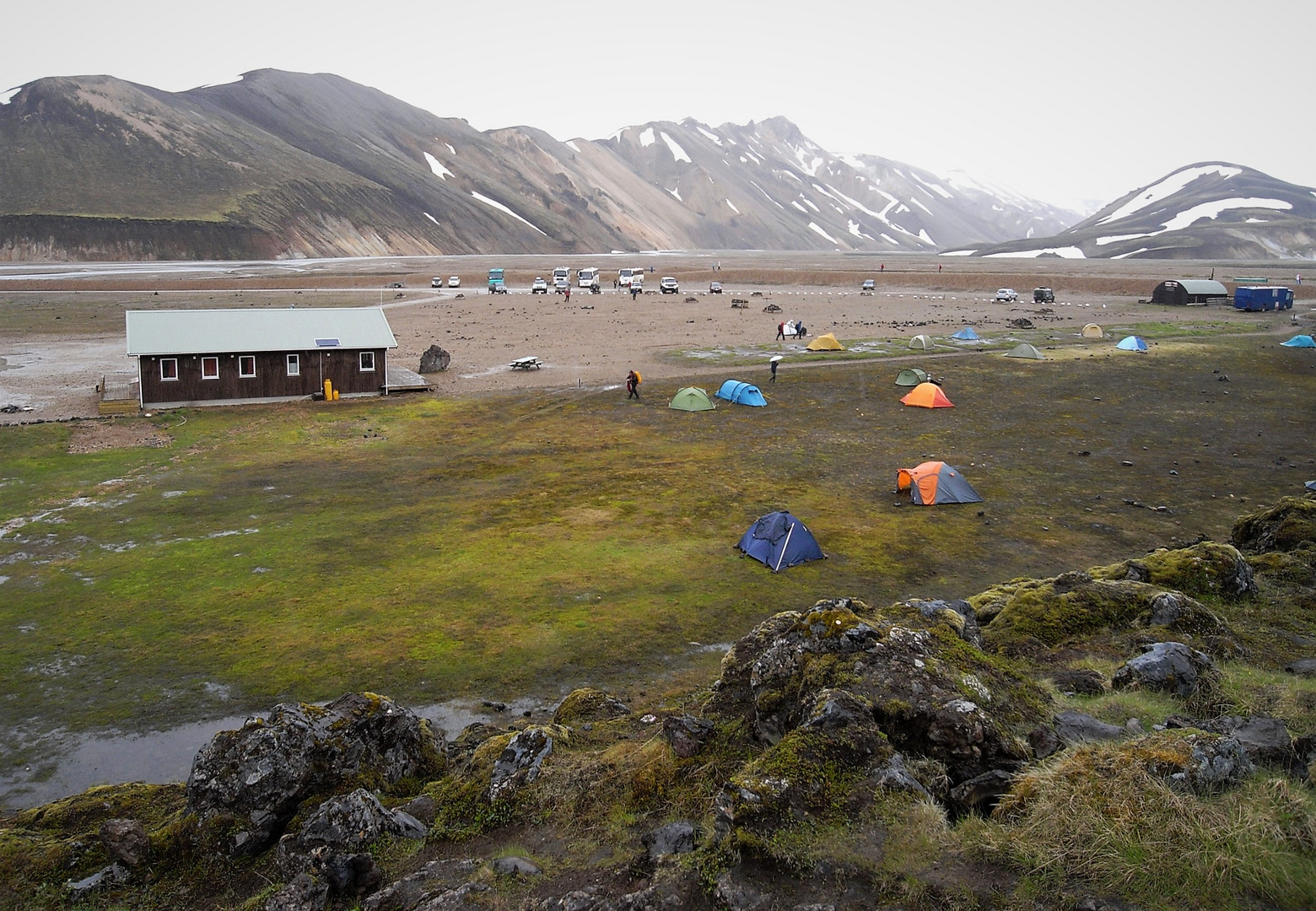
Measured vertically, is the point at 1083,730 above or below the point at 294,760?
above

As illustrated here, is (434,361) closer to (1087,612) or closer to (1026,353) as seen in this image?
(1026,353)

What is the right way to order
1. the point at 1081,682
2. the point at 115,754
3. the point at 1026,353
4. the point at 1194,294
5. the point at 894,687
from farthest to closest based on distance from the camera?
the point at 1194,294
the point at 1026,353
the point at 115,754
the point at 1081,682
the point at 894,687

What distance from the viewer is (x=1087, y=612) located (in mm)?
13141

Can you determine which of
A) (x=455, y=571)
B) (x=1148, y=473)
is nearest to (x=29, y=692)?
(x=455, y=571)

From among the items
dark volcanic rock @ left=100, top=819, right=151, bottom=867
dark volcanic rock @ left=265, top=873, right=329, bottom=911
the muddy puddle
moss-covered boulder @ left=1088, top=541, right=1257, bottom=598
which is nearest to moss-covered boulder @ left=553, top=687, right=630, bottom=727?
the muddy puddle

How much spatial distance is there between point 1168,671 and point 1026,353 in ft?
153

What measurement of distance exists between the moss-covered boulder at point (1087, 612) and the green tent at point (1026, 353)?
41.7 meters

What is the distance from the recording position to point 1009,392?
43500 millimetres

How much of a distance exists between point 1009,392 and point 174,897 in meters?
42.6

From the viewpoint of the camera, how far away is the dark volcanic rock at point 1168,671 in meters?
9.91

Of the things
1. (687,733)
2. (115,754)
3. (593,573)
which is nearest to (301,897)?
(687,733)

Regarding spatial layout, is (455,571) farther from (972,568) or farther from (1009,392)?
(1009,392)

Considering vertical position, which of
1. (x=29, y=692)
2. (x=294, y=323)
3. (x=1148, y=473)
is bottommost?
(x=29, y=692)

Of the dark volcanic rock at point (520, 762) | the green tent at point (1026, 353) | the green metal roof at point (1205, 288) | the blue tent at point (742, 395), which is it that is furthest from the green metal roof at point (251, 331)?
the green metal roof at point (1205, 288)
